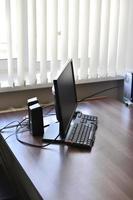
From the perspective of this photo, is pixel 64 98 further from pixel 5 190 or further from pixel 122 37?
pixel 122 37

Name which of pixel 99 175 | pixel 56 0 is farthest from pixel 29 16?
pixel 99 175

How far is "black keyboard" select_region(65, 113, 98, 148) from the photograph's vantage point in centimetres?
146

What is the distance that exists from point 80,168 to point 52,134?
13.0 inches

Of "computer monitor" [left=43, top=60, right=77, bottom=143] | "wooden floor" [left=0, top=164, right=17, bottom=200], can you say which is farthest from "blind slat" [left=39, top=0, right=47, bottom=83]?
"wooden floor" [left=0, top=164, right=17, bottom=200]

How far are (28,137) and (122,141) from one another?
19.0 inches

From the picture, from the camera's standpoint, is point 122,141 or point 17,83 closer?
point 122,141

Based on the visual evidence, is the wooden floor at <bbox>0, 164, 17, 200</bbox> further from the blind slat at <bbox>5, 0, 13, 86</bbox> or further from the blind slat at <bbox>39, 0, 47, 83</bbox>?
the blind slat at <bbox>39, 0, 47, 83</bbox>

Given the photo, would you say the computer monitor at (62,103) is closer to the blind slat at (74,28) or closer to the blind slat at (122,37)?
the blind slat at (74,28)

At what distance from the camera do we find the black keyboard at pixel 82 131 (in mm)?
1462

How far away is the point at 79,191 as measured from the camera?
1.12m

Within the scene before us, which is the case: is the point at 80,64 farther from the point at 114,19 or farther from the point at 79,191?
the point at 79,191

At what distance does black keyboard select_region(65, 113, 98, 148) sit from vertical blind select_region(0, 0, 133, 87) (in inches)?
19.0

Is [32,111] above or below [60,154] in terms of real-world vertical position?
above

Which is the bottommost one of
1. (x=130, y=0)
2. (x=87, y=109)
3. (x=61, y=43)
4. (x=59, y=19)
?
(x=87, y=109)
